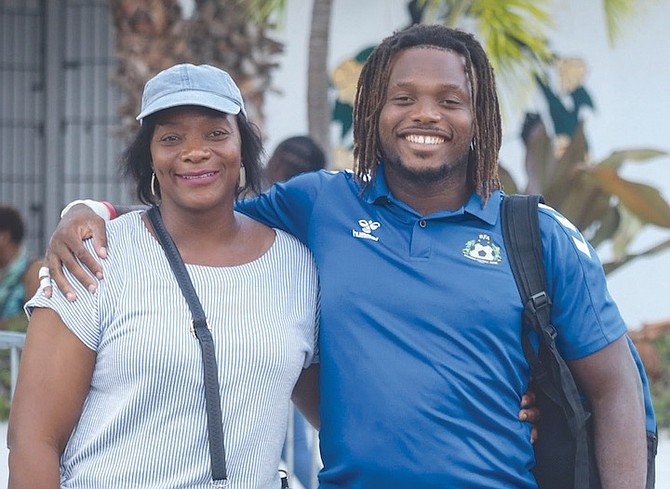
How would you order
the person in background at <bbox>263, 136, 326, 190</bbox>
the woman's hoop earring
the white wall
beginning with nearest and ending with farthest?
the woman's hoop earring, the person in background at <bbox>263, 136, 326, 190</bbox>, the white wall

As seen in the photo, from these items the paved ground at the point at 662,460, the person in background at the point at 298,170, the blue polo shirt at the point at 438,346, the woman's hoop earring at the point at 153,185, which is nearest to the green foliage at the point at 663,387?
the paved ground at the point at 662,460

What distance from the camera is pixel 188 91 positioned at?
279 cm

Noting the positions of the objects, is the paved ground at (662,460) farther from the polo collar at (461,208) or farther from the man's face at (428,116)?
the man's face at (428,116)

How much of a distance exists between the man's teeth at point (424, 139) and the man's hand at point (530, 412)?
627 mm

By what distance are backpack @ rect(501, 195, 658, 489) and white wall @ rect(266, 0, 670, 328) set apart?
6565 millimetres

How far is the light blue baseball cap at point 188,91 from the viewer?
9.12 ft

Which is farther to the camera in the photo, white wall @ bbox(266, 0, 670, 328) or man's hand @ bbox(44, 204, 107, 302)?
white wall @ bbox(266, 0, 670, 328)

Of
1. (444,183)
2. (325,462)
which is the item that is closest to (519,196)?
(444,183)

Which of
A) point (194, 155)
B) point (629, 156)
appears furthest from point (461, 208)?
point (629, 156)

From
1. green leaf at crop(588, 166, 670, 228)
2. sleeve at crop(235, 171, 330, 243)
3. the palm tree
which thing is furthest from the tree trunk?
sleeve at crop(235, 171, 330, 243)

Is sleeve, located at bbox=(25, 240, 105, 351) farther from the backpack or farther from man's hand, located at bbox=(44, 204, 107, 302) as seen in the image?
→ the backpack

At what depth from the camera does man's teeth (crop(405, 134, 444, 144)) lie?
9.41 ft

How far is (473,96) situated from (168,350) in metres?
0.96

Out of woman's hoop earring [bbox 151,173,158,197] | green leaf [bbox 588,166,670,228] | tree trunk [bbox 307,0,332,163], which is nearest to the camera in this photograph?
woman's hoop earring [bbox 151,173,158,197]
